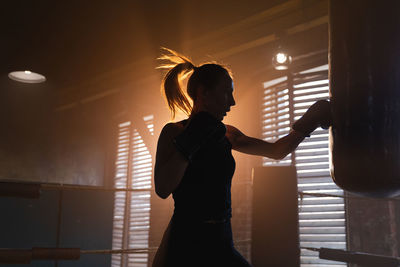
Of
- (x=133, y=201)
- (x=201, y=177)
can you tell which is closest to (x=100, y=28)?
(x=133, y=201)

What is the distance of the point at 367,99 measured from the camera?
1.32 meters

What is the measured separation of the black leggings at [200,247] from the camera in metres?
1.27

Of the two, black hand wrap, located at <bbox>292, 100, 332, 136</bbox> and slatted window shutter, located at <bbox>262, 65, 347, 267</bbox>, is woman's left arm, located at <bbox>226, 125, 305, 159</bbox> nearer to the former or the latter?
black hand wrap, located at <bbox>292, 100, 332, 136</bbox>

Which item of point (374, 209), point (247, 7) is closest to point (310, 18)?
point (247, 7)

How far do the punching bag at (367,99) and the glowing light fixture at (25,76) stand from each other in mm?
5580

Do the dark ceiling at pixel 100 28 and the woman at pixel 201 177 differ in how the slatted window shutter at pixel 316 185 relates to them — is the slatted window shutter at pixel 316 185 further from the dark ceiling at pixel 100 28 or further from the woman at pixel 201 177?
the woman at pixel 201 177

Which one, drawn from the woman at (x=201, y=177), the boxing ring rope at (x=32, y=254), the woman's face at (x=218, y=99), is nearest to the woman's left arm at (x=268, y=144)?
the woman at (x=201, y=177)

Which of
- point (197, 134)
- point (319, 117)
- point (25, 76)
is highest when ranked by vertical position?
point (25, 76)

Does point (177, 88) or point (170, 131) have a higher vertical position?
point (177, 88)

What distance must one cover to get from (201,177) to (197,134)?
0.70 ft

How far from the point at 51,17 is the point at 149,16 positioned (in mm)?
1151

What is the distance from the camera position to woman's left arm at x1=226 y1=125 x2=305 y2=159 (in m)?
1.60

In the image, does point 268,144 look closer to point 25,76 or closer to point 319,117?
point 319,117

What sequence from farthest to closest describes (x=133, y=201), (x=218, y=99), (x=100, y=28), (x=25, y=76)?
(x=133, y=201)
(x=25, y=76)
(x=100, y=28)
(x=218, y=99)
